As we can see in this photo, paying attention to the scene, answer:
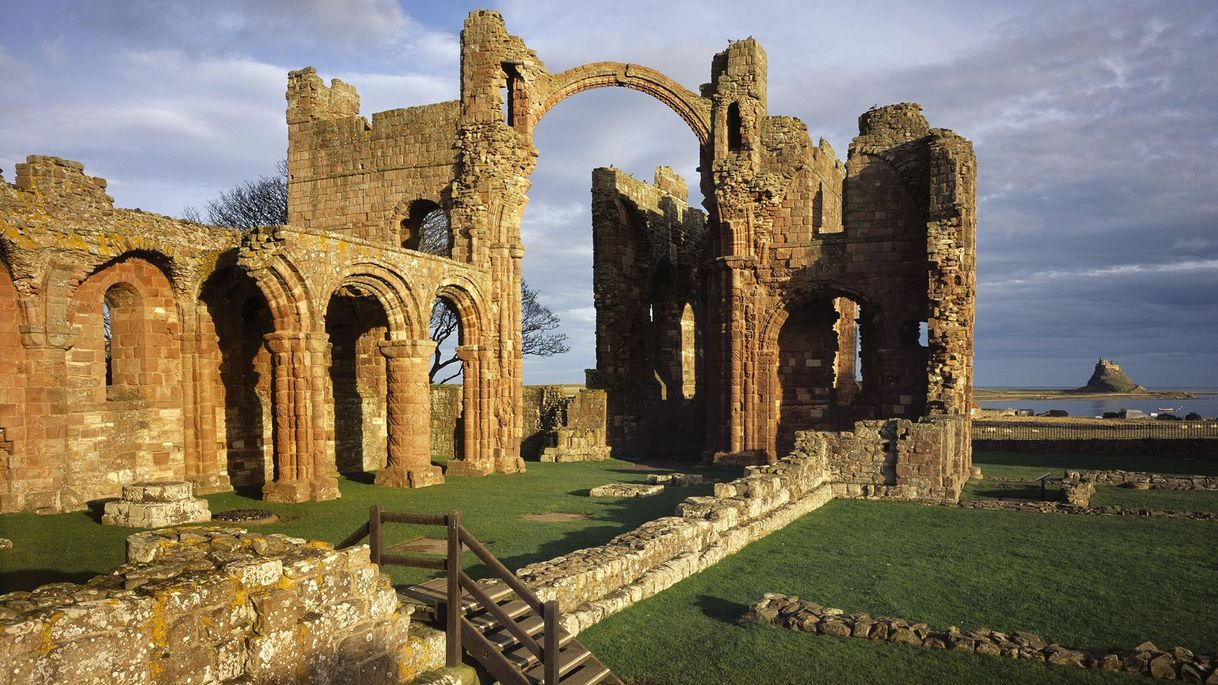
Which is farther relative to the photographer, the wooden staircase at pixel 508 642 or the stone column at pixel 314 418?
the stone column at pixel 314 418

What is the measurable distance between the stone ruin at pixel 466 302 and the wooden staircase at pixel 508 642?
890cm

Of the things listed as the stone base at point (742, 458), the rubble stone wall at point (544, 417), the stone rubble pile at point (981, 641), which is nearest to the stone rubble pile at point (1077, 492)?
the stone base at point (742, 458)

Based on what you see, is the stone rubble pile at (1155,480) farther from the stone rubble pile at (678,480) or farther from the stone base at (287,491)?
the stone base at (287,491)

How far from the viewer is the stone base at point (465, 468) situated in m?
19.2

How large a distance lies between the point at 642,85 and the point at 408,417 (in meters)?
12.4

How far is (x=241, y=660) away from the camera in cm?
421

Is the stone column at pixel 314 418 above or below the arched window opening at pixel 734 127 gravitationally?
below

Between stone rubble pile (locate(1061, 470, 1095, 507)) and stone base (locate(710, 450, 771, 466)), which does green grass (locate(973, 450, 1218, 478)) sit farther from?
stone base (locate(710, 450, 771, 466))

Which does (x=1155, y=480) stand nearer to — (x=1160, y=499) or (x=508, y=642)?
(x=1160, y=499)

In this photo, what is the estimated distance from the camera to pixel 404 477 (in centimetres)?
1678

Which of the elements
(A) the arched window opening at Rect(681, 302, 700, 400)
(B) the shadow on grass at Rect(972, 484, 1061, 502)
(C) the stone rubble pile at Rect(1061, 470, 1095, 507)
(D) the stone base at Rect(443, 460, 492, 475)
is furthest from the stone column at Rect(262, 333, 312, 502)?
(A) the arched window opening at Rect(681, 302, 700, 400)

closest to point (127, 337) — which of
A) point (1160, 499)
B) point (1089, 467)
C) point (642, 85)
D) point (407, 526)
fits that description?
point (407, 526)

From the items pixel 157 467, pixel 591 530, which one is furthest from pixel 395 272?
pixel 591 530

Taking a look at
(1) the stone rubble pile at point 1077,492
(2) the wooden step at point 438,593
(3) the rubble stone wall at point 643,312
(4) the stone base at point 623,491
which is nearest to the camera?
(2) the wooden step at point 438,593
